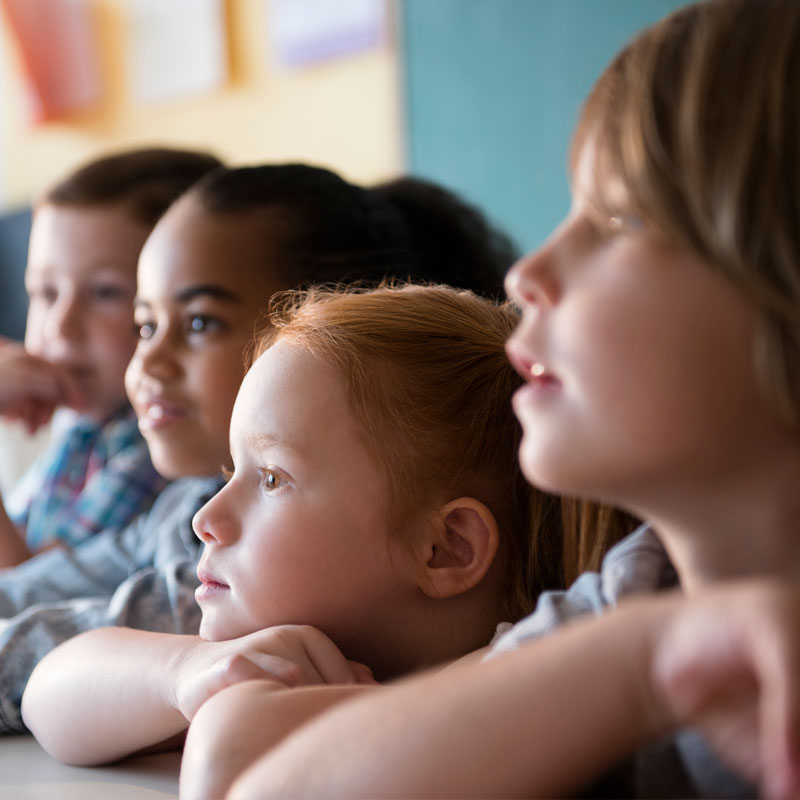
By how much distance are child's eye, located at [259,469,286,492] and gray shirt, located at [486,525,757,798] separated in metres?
0.19

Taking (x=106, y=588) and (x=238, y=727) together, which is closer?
(x=238, y=727)

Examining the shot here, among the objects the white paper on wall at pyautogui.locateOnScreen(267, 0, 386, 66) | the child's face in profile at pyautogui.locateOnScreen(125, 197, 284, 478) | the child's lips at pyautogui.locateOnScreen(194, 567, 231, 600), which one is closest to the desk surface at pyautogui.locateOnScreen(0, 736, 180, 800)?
the child's lips at pyautogui.locateOnScreen(194, 567, 231, 600)

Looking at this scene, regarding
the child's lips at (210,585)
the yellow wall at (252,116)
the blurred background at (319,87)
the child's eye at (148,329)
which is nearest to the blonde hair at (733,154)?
the child's lips at (210,585)

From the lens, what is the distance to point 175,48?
2.28 meters

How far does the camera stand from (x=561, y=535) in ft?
2.61

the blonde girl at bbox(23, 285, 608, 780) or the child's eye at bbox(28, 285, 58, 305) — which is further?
the child's eye at bbox(28, 285, 58, 305)

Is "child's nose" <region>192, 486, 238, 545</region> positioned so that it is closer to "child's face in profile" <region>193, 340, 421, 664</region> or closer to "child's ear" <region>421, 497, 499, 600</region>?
"child's face in profile" <region>193, 340, 421, 664</region>

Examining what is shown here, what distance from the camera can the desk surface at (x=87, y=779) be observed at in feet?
2.36

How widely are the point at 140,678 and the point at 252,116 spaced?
164 centimetres

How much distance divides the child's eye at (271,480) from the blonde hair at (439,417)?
7cm

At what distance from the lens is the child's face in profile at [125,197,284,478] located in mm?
1077

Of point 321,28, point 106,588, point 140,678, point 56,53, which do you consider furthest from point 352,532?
point 56,53

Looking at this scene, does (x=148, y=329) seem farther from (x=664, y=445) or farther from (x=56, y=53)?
(x=56, y=53)

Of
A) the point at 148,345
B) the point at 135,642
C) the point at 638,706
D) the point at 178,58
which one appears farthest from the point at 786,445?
the point at 178,58
